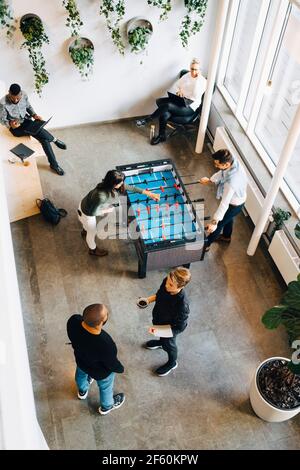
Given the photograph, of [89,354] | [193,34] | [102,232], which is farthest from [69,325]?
[193,34]

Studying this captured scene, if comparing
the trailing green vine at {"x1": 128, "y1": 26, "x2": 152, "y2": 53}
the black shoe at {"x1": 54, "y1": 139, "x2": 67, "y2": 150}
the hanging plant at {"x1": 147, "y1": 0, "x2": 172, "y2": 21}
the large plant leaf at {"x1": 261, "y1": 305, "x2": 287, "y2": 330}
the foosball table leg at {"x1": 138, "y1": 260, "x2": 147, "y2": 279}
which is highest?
the hanging plant at {"x1": 147, "y1": 0, "x2": 172, "y2": 21}

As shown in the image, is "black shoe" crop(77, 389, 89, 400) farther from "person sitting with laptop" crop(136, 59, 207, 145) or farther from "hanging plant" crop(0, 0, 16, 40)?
"hanging plant" crop(0, 0, 16, 40)

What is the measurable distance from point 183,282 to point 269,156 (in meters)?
3.03

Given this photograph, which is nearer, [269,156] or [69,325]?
[69,325]

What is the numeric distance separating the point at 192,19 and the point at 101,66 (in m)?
1.46

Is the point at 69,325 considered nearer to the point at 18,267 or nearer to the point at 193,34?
the point at 18,267

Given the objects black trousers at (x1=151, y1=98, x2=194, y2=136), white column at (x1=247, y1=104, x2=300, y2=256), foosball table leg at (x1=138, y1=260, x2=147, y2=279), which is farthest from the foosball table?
black trousers at (x1=151, y1=98, x2=194, y2=136)

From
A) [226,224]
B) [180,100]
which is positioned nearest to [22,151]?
[180,100]

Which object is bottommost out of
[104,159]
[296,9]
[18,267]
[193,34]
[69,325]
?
[18,267]

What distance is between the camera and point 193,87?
23.5 feet

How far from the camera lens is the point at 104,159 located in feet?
24.2

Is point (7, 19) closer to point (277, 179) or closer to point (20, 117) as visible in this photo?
point (20, 117)

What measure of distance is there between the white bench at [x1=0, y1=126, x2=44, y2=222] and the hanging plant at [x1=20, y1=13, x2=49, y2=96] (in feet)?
3.23

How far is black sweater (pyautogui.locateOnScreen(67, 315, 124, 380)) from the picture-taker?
157 inches
